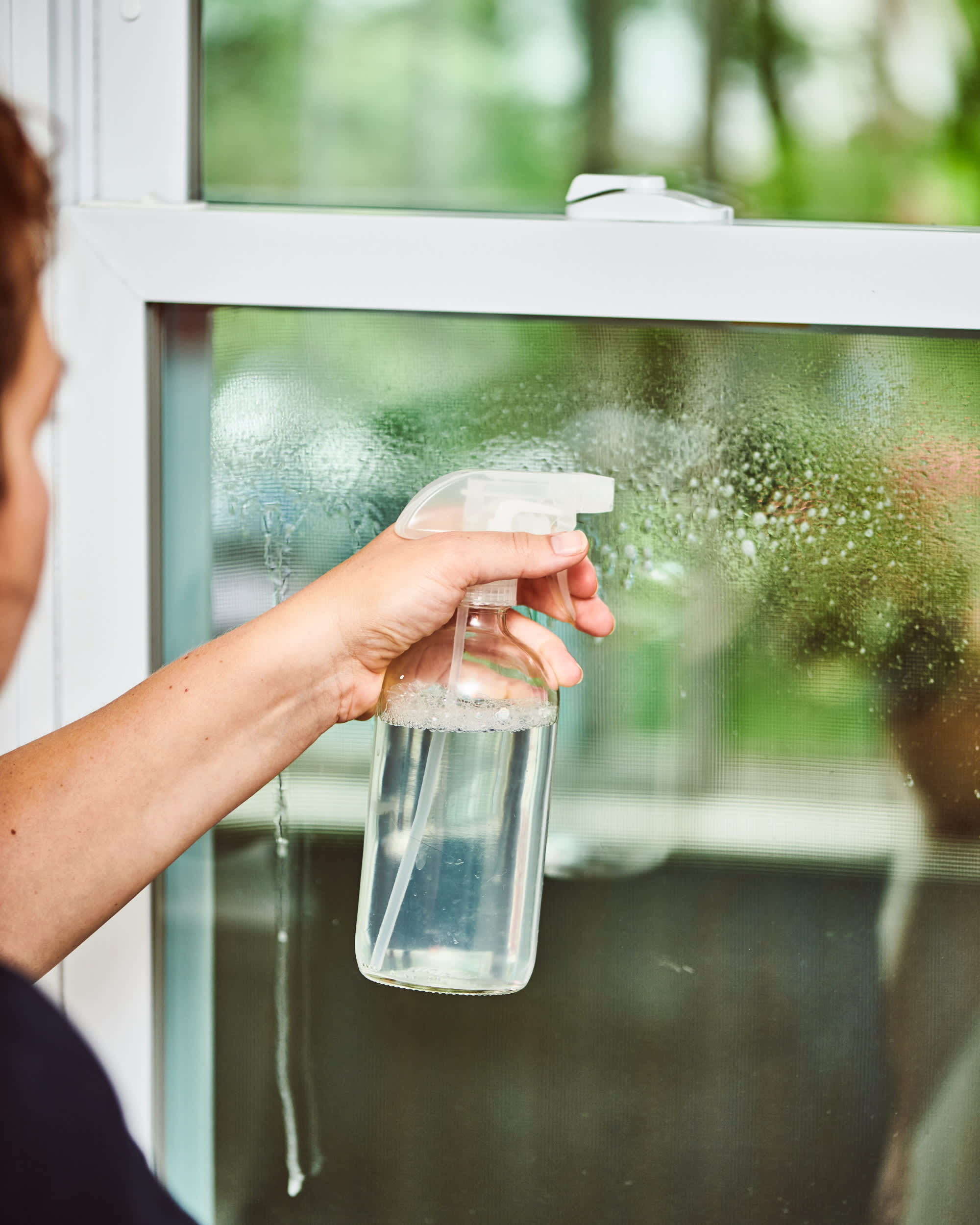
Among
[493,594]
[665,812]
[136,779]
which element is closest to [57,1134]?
[136,779]

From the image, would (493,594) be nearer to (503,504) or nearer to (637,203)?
(503,504)

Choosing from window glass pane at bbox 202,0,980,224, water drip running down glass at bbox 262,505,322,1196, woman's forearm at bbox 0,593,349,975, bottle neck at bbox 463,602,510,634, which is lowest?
water drip running down glass at bbox 262,505,322,1196

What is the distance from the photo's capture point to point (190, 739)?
2.07 ft

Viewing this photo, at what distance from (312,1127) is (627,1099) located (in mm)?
Result: 260

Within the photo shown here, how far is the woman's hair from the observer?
0.50 meters

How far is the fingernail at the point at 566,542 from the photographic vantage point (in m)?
0.60

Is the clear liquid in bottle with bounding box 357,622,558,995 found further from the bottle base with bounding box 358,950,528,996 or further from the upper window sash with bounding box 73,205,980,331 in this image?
the upper window sash with bounding box 73,205,980,331

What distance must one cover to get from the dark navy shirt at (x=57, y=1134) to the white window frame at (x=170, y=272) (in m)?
0.35

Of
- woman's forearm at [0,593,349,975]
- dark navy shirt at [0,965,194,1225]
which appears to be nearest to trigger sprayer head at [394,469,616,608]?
woman's forearm at [0,593,349,975]

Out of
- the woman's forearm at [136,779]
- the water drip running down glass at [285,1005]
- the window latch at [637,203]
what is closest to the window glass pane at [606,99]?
the window latch at [637,203]

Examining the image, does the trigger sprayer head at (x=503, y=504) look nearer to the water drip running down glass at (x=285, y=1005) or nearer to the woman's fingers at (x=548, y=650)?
the woman's fingers at (x=548, y=650)

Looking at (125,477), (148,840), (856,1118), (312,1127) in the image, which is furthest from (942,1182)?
(125,477)

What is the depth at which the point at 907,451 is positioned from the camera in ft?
2.33

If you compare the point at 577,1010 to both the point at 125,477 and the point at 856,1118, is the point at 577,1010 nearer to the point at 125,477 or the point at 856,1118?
the point at 856,1118
